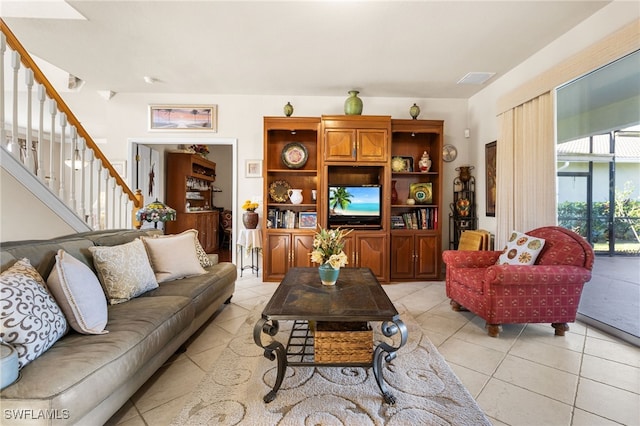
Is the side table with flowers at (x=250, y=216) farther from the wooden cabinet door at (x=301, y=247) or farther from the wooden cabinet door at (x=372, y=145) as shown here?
the wooden cabinet door at (x=372, y=145)

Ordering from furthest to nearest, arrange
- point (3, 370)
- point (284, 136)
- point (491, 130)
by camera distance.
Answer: point (284, 136) → point (491, 130) → point (3, 370)

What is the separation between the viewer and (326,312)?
1.51 metres

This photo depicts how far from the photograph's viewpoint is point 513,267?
2.10 m

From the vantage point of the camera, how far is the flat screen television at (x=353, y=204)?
372 cm

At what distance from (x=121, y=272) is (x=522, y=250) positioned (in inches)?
129

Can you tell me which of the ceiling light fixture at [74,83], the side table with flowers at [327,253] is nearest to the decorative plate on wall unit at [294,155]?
the side table with flowers at [327,253]

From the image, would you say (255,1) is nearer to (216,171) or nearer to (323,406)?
(323,406)

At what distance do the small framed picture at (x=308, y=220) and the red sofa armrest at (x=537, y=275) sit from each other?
2263 millimetres

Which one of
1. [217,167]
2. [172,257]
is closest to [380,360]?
[172,257]

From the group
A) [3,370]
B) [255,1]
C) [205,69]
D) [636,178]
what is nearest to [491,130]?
[636,178]

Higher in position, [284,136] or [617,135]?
[284,136]

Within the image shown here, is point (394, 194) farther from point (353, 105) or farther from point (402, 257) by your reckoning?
point (353, 105)

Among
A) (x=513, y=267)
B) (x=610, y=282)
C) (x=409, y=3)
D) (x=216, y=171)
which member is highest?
(x=409, y=3)

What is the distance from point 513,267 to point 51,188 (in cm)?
377
